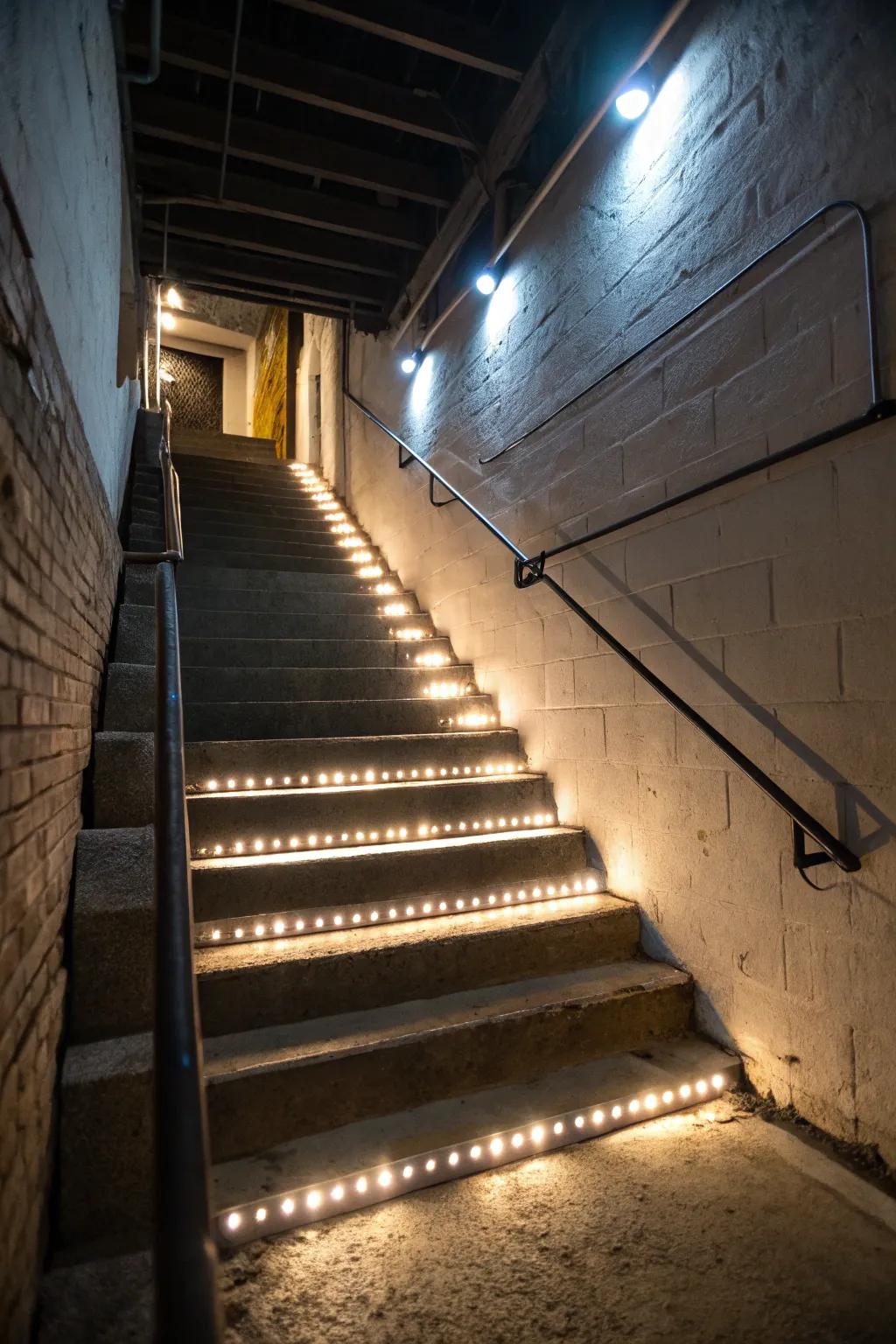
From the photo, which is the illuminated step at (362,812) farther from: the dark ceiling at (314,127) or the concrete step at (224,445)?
the concrete step at (224,445)

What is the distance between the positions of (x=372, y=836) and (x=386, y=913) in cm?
37

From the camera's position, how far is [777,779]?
201 cm

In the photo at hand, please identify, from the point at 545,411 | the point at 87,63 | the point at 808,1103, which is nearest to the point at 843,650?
the point at 808,1103

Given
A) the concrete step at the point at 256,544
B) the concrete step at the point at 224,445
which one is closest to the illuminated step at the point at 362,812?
the concrete step at the point at 256,544

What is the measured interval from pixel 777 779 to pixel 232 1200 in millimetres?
1705

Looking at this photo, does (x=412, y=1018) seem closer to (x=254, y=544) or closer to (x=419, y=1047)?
(x=419, y=1047)

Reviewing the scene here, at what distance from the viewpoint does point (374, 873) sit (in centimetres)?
249

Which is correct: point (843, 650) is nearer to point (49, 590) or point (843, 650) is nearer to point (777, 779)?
point (777, 779)

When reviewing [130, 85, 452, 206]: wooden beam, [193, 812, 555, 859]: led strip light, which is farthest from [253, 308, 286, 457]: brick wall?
[193, 812, 555, 859]: led strip light

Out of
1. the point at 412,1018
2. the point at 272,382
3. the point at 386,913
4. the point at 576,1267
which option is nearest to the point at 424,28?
the point at 386,913

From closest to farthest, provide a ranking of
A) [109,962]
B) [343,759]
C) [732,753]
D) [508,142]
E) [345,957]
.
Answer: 1. [109,962]
2. [732,753]
3. [345,957]
4. [343,759]
5. [508,142]

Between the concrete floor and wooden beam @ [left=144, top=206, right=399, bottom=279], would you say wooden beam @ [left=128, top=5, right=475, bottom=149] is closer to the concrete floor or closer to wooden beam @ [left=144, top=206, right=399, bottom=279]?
wooden beam @ [left=144, top=206, right=399, bottom=279]

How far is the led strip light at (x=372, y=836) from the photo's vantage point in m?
2.51

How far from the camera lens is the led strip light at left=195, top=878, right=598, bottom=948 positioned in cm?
221
